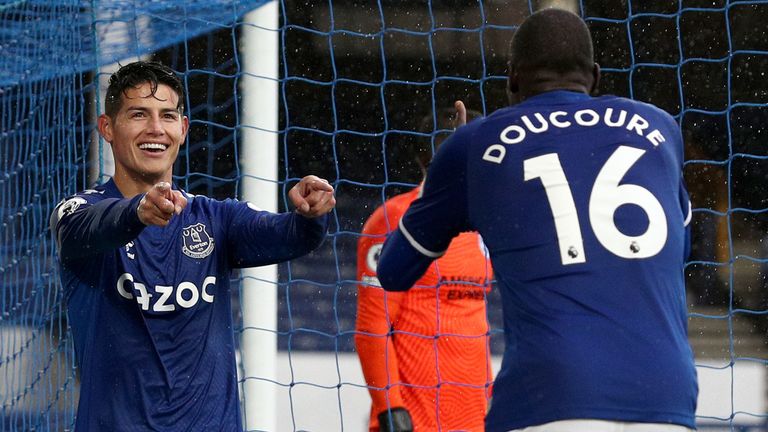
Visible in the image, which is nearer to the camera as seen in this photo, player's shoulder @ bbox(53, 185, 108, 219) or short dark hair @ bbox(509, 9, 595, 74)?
short dark hair @ bbox(509, 9, 595, 74)

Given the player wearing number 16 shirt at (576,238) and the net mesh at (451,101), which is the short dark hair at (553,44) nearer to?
the player wearing number 16 shirt at (576,238)

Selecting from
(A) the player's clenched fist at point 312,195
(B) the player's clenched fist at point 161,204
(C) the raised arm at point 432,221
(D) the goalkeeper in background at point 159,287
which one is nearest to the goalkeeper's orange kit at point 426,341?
(D) the goalkeeper in background at point 159,287

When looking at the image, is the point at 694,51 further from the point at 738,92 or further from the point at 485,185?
the point at 485,185

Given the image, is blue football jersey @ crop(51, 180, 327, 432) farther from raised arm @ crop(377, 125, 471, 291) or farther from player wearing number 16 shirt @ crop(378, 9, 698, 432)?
player wearing number 16 shirt @ crop(378, 9, 698, 432)

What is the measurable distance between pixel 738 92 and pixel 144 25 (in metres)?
7.51

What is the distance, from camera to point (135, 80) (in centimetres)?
335

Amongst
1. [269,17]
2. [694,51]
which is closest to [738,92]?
[694,51]

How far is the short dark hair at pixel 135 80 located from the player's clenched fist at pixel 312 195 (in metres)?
0.65

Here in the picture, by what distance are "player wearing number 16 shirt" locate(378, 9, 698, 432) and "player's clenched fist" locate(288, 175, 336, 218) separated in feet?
1.31

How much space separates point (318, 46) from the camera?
1144 centimetres

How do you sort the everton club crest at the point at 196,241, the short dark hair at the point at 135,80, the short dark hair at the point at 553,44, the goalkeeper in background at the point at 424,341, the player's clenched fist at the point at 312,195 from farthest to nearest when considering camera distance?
the goalkeeper in background at the point at 424,341, the short dark hair at the point at 135,80, the everton club crest at the point at 196,241, the player's clenched fist at the point at 312,195, the short dark hair at the point at 553,44

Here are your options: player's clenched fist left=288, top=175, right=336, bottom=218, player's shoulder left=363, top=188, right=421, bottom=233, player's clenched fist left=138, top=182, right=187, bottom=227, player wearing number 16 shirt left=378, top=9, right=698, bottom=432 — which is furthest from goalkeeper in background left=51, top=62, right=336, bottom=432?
player's shoulder left=363, top=188, right=421, bottom=233

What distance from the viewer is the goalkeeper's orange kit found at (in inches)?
183

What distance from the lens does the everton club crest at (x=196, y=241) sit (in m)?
3.20
